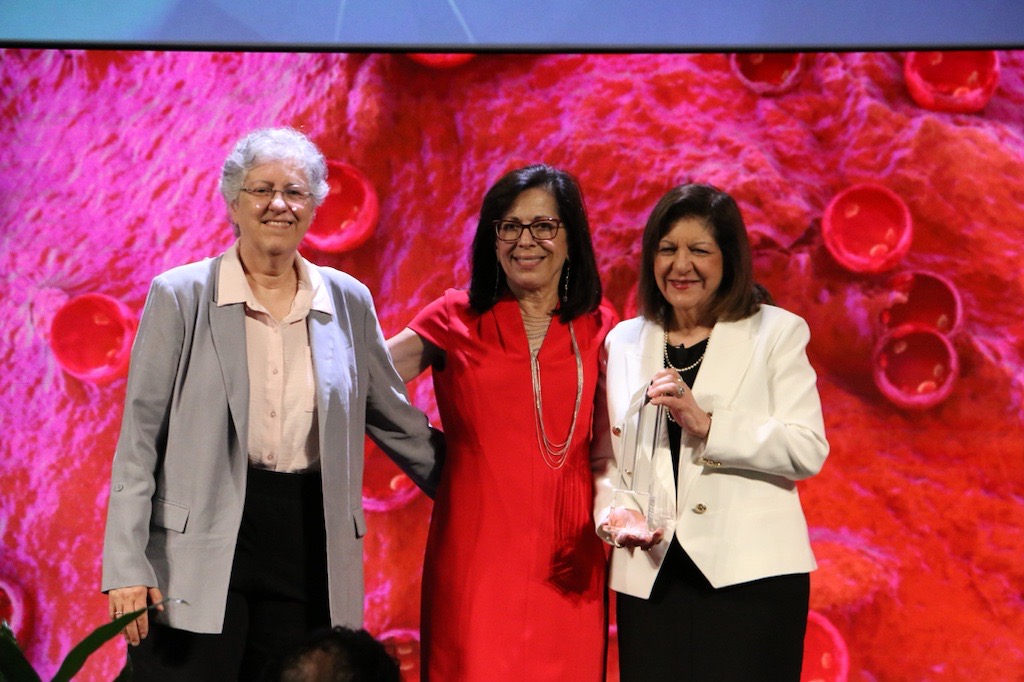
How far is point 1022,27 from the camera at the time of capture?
3.14 metres

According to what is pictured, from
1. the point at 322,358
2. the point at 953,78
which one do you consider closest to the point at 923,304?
the point at 953,78

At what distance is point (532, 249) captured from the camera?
2246 mm

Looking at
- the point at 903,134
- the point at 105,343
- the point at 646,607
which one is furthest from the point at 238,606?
the point at 903,134

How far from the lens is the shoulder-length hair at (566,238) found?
2.28 m

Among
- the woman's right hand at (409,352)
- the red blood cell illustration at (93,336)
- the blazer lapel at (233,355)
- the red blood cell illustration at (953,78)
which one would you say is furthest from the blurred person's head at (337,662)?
the red blood cell illustration at (953,78)

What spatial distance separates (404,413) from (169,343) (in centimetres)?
59

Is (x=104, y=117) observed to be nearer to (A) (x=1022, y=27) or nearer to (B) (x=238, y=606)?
(B) (x=238, y=606)

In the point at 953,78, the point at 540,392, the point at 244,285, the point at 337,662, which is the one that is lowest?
the point at 337,662

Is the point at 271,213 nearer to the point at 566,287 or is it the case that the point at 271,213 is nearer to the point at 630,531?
the point at 566,287

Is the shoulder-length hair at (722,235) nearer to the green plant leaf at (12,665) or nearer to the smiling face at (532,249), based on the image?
the smiling face at (532,249)

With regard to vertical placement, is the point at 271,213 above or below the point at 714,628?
above

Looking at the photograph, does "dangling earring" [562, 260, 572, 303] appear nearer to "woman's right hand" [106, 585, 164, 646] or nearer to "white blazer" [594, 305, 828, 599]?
"white blazer" [594, 305, 828, 599]

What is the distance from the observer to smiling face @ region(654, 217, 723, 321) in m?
2.06

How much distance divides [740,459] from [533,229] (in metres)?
0.69
